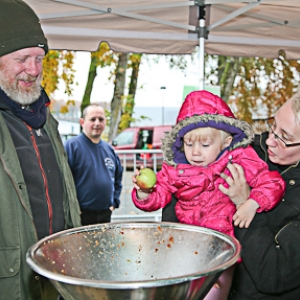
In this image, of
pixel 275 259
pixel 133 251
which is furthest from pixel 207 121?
pixel 133 251

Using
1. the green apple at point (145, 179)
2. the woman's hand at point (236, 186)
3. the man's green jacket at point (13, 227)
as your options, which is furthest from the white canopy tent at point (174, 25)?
the woman's hand at point (236, 186)

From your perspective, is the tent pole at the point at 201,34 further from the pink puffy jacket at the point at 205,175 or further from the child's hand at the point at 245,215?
the child's hand at the point at 245,215

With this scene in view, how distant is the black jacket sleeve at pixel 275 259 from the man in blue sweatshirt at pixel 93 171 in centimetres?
282

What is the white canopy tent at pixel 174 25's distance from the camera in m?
3.33

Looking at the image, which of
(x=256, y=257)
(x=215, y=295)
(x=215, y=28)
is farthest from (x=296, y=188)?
(x=215, y=28)

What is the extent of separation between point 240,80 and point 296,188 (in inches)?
499

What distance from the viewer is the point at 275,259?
4.84 feet

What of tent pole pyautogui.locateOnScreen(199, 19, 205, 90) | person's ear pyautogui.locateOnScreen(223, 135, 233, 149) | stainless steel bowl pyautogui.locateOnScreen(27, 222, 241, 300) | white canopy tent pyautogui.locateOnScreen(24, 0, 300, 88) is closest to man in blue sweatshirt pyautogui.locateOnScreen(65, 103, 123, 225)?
white canopy tent pyautogui.locateOnScreen(24, 0, 300, 88)

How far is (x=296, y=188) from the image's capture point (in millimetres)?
→ 1637

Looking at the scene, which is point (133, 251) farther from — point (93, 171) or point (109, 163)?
point (109, 163)

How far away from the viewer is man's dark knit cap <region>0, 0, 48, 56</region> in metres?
2.05

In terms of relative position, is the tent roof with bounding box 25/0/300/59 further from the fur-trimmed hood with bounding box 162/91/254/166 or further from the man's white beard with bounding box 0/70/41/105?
the fur-trimmed hood with bounding box 162/91/254/166

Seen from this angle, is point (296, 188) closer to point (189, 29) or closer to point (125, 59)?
point (189, 29)

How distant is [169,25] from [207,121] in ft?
6.43
